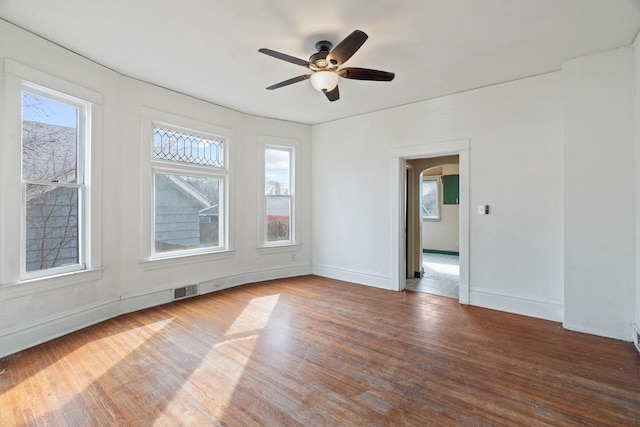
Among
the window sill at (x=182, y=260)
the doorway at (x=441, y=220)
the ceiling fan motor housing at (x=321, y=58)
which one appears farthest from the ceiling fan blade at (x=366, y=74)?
the doorway at (x=441, y=220)

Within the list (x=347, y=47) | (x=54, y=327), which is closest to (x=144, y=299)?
(x=54, y=327)

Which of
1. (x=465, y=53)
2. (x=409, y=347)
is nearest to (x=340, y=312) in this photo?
(x=409, y=347)

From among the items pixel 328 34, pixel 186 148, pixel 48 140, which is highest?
pixel 328 34

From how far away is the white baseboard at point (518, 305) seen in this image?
3.49 meters

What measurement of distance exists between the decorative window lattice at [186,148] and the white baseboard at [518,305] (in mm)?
4258

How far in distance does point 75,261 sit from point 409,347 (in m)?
3.63

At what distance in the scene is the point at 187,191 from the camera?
14.5 ft

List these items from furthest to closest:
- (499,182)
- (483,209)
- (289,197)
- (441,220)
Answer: (441,220) < (289,197) < (483,209) < (499,182)

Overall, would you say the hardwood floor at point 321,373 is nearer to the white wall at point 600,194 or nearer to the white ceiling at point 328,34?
the white wall at point 600,194

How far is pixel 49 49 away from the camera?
294 centimetres

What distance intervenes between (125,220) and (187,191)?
94 cm

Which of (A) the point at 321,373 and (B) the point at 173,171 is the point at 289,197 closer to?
(B) the point at 173,171

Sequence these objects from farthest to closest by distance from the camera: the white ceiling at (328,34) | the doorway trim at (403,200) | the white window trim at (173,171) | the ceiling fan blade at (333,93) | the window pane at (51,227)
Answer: the doorway trim at (403,200) → the white window trim at (173,171) → the ceiling fan blade at (333,93) → the window pane at (51,227) → the white ceiling at (328,34)

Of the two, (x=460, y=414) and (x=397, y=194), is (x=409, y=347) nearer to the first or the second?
(x=460, y=414)
